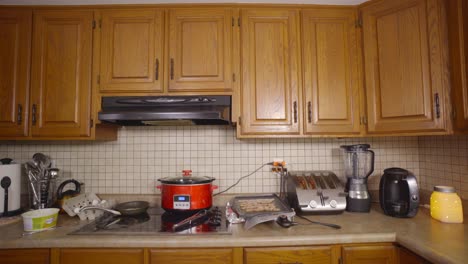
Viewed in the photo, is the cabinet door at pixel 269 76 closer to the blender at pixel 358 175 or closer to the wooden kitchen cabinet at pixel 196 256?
the blender at pixel 358 175

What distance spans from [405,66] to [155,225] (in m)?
1.69

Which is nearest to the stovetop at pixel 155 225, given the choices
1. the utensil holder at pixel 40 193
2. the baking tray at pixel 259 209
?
the baking tray at pixel 259 209

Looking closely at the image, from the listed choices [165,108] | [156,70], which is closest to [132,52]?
[156,70]

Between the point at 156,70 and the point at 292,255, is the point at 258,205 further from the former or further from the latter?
the point at 156,70

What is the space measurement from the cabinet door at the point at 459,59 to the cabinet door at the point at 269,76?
782 millimetres

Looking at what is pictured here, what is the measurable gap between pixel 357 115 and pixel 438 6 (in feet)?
2.31

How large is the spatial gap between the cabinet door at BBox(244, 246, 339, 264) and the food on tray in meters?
0.22

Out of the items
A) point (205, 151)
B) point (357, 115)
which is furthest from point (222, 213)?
point (357, 115)

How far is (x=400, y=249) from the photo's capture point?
3.59 ft

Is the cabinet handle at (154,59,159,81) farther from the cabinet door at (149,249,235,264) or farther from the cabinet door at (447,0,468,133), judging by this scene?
the cabinet door at (447,0,468,133)

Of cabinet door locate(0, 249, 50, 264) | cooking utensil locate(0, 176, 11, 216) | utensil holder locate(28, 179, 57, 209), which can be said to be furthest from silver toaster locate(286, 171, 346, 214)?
cooking utensil locate(0, 176, 11, 216)

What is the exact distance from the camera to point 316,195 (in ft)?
4.51

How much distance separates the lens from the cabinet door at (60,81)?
4.58 feet

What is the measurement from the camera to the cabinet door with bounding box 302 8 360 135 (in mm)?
1415
